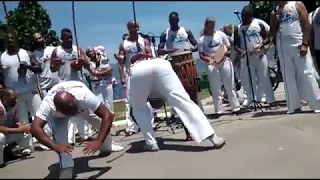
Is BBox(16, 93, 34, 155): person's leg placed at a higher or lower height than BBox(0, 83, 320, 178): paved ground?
higher

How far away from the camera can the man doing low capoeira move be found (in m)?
6.18

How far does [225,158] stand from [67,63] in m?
3.36

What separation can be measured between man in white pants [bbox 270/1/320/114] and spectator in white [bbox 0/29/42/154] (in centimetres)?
378

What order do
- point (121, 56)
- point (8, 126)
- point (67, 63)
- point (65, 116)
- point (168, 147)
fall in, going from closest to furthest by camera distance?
point (65, 116) < point (168, 147) < point (8, 126) < point (67, 63) < point (121, 56)

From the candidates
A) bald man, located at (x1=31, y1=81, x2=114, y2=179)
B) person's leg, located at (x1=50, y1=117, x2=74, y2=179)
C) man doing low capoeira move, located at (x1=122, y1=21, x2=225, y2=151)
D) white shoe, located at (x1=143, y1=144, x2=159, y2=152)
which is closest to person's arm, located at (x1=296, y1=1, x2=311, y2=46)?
man doing low capoeira move, located at (x1=122, y1=21, x2=225, y2=151)

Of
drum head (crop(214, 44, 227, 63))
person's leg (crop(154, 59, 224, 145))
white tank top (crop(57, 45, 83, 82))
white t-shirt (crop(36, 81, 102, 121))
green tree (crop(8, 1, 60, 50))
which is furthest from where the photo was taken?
green tree (crop(8, 1, 60, 50))

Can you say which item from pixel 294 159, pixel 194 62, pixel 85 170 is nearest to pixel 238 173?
pixel 294 159

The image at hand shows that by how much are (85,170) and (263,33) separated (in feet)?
16.3

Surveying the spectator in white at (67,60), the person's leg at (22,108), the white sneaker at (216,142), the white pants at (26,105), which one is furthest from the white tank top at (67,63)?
the white sneaker at (216,142)

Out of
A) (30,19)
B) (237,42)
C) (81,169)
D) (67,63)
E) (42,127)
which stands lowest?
(81,169)

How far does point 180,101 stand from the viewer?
20.6ft

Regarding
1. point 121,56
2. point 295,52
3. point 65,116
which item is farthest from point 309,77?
point 65,116

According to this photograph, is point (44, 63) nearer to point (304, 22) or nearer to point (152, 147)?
point (152, 147)

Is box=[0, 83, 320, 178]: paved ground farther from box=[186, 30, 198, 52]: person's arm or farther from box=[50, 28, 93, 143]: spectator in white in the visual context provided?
box=[186, 30, 198, 52]: person's arm
